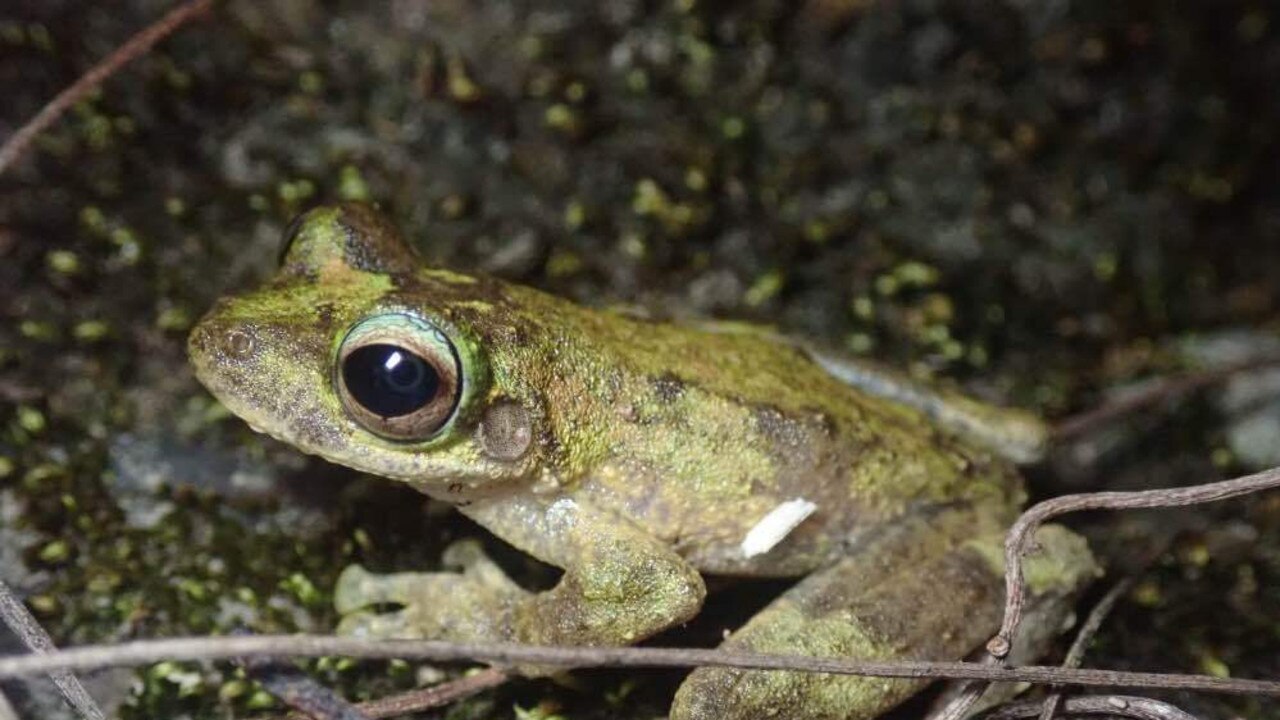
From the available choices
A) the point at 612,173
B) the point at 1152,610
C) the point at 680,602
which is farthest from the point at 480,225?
the point at 1152,610

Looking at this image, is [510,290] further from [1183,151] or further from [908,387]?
[1183,151]

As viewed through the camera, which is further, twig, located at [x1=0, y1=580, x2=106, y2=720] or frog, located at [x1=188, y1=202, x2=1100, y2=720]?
frog, located at [x1=188, y1=202, x2=1100, y2=720]

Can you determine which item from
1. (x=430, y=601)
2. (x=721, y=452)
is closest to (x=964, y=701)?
(x=721, y=452)

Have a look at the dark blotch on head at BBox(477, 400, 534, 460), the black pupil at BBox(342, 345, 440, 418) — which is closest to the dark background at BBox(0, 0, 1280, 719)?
the dark blotch on head at BBox(477, 400, 534, 460)

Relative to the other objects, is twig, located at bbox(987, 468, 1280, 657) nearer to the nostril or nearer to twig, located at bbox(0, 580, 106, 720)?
the nostril

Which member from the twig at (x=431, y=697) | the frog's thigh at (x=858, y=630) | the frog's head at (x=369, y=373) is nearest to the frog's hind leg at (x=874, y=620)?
the frog's thigh at (x=858, y=630)

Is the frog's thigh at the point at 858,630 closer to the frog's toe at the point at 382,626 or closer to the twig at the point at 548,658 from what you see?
the twig at the point at 548,658

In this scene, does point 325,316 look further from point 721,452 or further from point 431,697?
point 721,452
